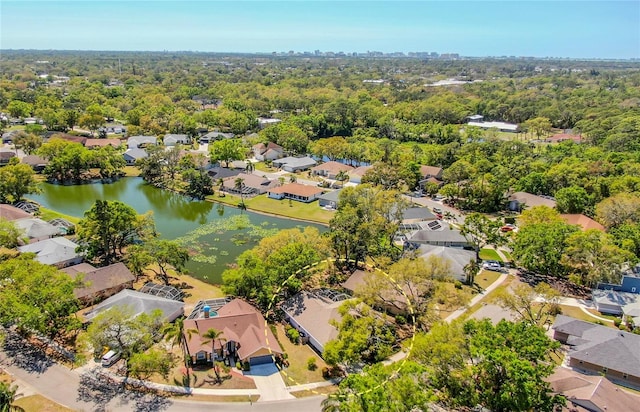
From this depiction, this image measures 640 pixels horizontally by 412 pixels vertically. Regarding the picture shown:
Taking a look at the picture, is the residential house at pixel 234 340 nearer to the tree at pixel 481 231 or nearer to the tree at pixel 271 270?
the tree at pixel 271 270

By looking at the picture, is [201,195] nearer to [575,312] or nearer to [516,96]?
[575,312]

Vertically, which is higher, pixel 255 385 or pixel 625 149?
pixel 625 149

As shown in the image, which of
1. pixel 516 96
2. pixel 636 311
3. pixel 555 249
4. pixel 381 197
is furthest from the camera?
pixel 516 96

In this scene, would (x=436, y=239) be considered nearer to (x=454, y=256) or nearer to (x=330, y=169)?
(x=454, y=256)

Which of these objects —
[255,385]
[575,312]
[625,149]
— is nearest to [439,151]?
[625,149]

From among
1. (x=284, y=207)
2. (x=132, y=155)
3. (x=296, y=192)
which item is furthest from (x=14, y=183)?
(x=296, y=192)

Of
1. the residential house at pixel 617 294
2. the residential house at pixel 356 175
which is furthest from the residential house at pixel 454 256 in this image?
the residential house at pixel 356 175

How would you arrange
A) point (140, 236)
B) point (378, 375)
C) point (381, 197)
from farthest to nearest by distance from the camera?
1. point (381, 197)
2. point (140, 236)
3. point (378, 375)

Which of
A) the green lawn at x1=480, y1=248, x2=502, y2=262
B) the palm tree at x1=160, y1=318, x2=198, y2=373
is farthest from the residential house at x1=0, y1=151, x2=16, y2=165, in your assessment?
the green lawn at x1=480, y1=248, x2=502, y2=262
